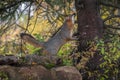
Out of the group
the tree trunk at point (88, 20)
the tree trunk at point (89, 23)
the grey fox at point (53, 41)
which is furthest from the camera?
the tree trunk at point (88, 20)

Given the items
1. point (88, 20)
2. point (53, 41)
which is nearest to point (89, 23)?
point (88, 20)

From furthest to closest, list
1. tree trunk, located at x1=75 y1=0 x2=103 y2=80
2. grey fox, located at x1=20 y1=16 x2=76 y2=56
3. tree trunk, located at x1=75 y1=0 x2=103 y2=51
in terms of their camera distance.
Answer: tree trunk, located at x1=75 y1=0 x2=103 y2=51 → tree trunk, located at x1=75 y1=0 x2=103 y2=80 → grey fox, located at x1=20 y1=16 x2=76 y2=56

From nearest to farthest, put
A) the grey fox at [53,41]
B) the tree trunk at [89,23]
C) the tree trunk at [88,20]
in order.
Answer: the grey fox at [53,41], the tree trunk at [89,23], the tree trunk at [88,20]

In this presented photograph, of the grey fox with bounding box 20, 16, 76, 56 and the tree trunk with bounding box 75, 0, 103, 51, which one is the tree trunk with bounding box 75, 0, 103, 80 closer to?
the tree trunk with bounding box 75, 0, 103, 51

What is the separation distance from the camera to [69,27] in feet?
21.1

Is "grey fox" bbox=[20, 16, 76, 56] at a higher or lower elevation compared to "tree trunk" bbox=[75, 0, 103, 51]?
lower

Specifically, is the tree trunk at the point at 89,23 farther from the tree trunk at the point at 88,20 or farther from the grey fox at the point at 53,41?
the grey fox at the point at 53,41

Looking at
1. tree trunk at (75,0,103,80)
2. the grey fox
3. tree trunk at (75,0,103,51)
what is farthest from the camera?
tree trunk at (75,0,103,51)

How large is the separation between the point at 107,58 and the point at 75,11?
6.09 feet

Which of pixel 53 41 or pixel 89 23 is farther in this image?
pixel 89 23

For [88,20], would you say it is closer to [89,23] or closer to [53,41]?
[89,23]

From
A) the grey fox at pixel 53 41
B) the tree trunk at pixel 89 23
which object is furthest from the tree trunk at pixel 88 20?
the grey fox at pixel 53 41

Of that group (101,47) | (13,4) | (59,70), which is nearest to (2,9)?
(13,4)

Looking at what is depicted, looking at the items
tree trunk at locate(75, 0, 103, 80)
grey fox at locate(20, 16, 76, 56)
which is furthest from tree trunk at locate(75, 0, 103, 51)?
grey fox at locate(20, 16, 76, 56)
